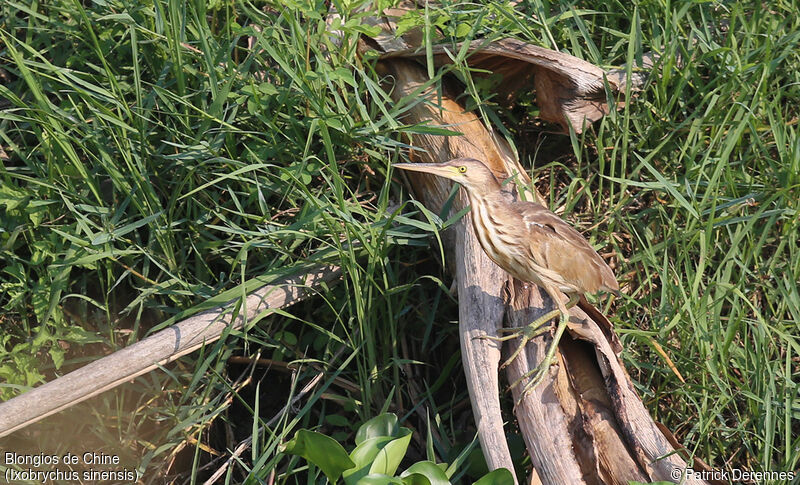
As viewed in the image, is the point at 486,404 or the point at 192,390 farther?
the point at 192,390

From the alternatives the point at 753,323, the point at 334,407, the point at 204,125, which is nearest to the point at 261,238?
the point at 204,125

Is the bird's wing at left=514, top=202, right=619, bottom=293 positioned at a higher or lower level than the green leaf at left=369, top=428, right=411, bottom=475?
higher

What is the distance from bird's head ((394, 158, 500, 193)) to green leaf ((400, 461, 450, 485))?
1085 millimetres

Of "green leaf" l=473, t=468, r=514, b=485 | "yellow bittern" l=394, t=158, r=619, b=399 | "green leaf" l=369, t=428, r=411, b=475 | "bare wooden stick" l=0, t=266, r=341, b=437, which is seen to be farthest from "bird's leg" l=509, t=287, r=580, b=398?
"bare wooden stick" l=0, t=266, r=341, b=437

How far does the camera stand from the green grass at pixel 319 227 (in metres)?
3.13

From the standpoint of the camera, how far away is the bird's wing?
2.98 metres

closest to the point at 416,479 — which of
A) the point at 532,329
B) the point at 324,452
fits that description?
the point at 324,452

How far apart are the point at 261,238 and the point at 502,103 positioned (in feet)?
4.24

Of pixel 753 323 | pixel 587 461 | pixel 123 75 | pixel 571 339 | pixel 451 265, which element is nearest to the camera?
pixel 587 461

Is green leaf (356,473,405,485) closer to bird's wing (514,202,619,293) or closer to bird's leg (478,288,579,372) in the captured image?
bird's leg (478,288,579,372)

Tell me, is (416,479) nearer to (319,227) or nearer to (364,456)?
(364,456)

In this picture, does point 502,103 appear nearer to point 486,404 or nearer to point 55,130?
point 486,404

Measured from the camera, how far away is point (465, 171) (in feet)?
10.4

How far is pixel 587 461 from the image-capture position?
103 inches
